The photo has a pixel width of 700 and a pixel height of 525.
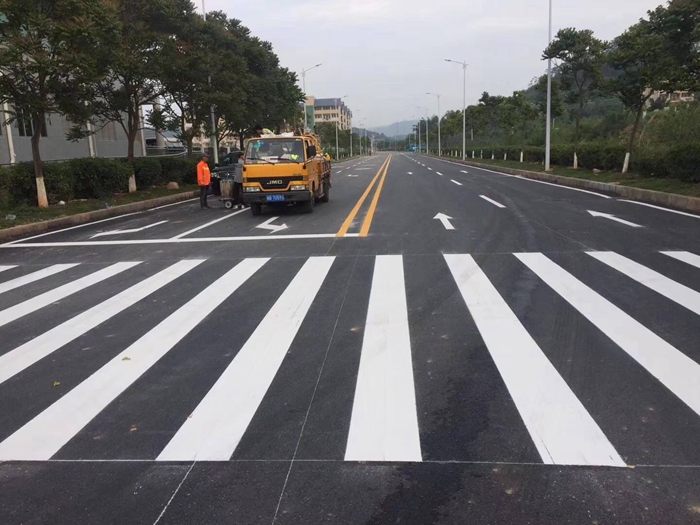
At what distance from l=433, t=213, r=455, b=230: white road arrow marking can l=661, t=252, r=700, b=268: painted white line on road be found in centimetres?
426

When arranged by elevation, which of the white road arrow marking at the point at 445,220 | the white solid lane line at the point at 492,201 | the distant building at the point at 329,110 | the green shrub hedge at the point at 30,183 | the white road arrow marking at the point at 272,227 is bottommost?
the white road arrow marking at the point at 272,227

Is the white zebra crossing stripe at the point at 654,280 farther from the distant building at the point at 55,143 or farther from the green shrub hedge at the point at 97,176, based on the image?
the distant building at the point at 55,143

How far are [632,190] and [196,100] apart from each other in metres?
17.1

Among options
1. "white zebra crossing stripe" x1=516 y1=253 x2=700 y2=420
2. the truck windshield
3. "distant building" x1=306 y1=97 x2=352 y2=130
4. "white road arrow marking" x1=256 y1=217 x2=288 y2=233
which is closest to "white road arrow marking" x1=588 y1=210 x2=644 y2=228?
"white zebra crossing stripe" x1=516 y1=253 x2=700 y2=420

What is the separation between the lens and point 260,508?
3.07 m

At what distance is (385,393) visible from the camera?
14.4 feet

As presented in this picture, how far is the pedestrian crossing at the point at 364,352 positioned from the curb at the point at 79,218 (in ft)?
17.9

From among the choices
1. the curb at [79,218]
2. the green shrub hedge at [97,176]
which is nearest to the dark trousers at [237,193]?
the curb at [79,218]

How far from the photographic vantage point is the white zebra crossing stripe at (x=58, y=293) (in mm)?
6898

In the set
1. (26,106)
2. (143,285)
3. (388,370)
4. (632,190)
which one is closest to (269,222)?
(143,285)

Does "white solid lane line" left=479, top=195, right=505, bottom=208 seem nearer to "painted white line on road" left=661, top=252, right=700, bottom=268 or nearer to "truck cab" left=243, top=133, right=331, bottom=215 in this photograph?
"truck cab" left=243, top=133, right=331, bottom=215

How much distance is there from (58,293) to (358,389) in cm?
537

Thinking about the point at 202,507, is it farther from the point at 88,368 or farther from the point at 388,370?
the point at 88,368

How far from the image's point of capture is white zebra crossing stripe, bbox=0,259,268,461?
383 cm
